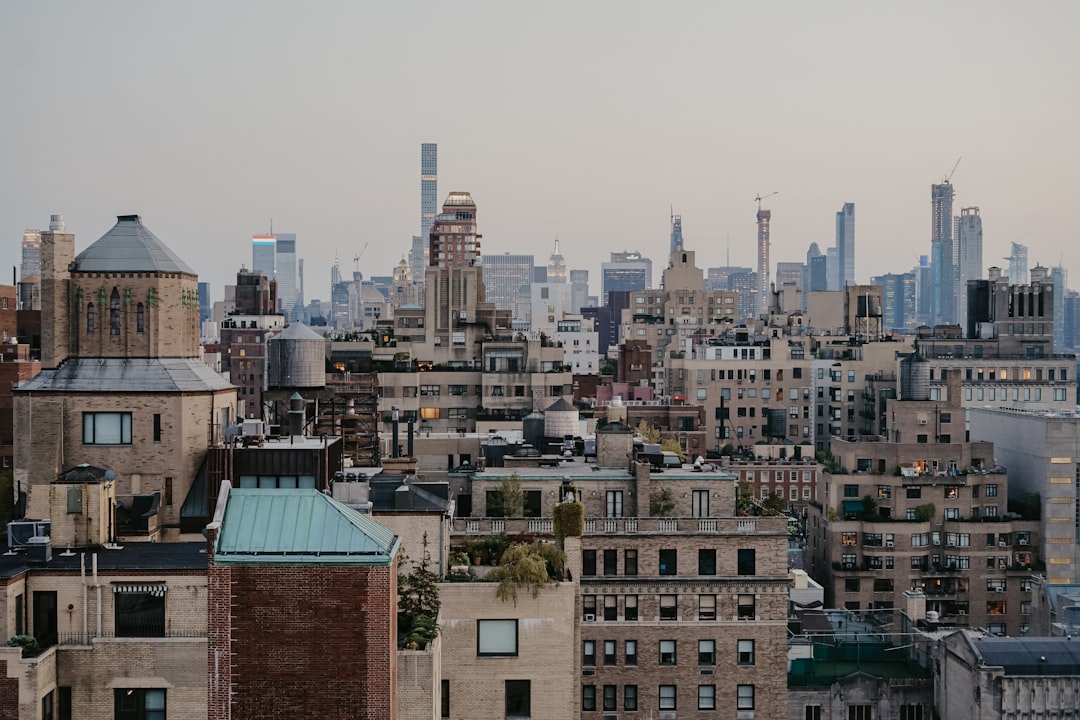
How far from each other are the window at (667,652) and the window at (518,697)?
13903 millimetres

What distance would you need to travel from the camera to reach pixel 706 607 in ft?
Result: 209

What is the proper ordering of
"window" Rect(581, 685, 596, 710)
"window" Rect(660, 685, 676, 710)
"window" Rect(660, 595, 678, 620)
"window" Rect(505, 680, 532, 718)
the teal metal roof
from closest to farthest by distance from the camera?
the teal metal roof → "window" Rect(505, 680, 532, 718) → "window" Rect(660, 595, 678, 620) → "window" Rect(660, 685, 676, 710) → "window" Rect(581, 685, 596, 710)

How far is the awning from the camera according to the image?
40.3 meters

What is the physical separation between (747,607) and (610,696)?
24.8ft

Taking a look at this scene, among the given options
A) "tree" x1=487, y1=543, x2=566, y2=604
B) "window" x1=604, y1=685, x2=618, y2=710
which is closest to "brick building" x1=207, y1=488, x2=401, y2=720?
"tree" x1=487, y1=543, x2=566, y2=604

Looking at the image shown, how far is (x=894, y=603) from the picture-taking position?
10112 cm

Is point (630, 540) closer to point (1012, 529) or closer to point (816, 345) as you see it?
point (1012, 529)

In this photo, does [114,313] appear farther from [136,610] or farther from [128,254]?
[136,610]

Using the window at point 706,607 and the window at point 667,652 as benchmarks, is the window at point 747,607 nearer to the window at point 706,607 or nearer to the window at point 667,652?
the window at point 706,607

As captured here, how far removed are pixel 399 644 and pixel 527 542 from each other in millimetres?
17271

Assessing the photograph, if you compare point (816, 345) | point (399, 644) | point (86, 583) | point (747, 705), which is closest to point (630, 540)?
point (747, 705)

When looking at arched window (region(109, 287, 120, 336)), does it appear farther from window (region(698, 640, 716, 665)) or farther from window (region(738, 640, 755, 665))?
window (region(738, 640, 755, 665))

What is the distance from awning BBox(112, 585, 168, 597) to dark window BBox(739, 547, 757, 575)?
30410 mm

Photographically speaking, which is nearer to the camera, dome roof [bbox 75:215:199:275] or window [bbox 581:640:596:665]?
dome roof [bbox 75:215:199:275]
